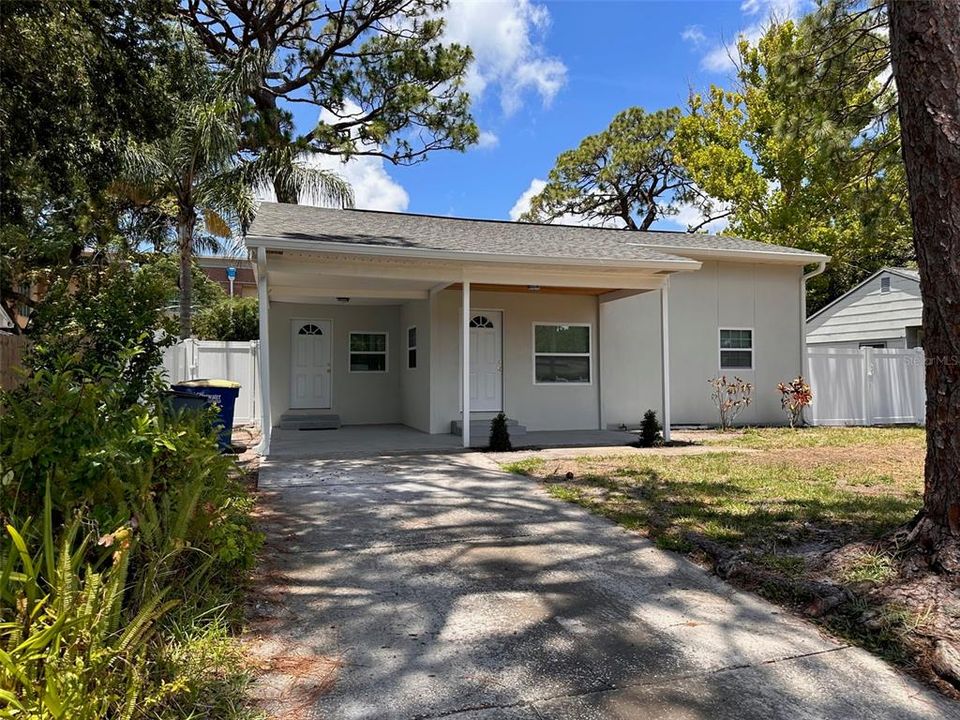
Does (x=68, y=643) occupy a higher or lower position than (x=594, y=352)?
lower

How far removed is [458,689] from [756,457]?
737 centimetres

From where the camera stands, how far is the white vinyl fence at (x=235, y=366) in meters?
13.4

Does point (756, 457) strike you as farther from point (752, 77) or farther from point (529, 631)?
point (752, 77)

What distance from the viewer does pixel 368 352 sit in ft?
44.3

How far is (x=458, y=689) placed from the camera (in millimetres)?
2723

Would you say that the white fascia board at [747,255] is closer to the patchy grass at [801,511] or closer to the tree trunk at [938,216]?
the patchy grass at [801,511]

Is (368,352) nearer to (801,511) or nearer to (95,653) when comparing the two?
(801,511)

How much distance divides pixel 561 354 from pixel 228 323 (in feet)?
55.4

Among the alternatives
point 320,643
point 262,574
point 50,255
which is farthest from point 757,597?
point 50,255

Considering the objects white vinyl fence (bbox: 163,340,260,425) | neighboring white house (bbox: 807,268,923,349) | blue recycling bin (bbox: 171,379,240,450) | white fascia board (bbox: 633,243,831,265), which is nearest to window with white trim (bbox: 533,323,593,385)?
white fascia board (bbox: 633,243,831,265)

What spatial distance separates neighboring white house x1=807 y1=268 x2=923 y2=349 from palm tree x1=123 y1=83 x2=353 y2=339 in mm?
15721

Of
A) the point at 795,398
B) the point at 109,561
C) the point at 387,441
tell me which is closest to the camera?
the point at 109,561

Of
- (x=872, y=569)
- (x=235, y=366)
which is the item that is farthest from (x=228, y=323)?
(x=872, y=569)

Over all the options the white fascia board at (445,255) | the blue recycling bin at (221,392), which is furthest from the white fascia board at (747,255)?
the blue recycling bin at (221,392)
